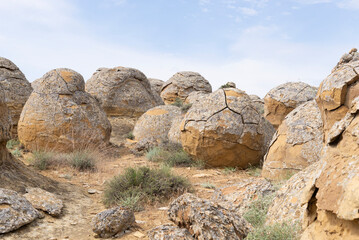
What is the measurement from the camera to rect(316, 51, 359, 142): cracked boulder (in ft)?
14.4

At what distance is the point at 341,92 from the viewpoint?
14.5ft

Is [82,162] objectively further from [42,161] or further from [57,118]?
[57,118]

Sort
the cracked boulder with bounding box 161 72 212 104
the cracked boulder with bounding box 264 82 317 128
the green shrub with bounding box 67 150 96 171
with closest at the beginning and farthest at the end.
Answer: the green shrub with bounding box 67 150 96 171 < the cracked boulder with bounding box 264 82 317 128 < the cracked boulder with bounding box 161 72 212 104

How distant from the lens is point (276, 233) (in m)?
2.60

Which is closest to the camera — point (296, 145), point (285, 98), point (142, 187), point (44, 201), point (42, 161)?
point (44, 201)

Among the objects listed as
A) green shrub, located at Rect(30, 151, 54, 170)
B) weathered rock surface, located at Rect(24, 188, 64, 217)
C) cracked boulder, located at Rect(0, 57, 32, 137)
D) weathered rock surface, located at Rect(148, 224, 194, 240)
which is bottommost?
green shrub, located at Rect(30, 151, 54, 170)

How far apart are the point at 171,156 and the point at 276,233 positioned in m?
5.44

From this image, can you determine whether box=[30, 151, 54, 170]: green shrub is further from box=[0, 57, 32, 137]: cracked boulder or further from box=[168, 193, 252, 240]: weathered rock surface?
box=[168, 193, 252, 240]: weathered rock surface

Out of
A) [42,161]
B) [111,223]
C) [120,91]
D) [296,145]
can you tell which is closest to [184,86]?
[120,91]

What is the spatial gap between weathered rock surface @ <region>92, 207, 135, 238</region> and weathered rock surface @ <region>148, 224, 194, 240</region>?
605 millimetres

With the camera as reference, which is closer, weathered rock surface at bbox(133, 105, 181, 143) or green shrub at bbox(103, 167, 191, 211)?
green shrub at bbox(103, 167, 191, 211)

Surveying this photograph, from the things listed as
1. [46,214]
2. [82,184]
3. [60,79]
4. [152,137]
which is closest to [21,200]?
[46,214]

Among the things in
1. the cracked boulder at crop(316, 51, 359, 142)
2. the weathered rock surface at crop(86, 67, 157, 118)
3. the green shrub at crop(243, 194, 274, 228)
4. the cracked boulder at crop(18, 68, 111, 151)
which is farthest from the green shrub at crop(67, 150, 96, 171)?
the weathered rock surface at crop(86, 67, 157, 118)

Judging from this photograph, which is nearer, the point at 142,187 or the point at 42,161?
the point at 142,187
